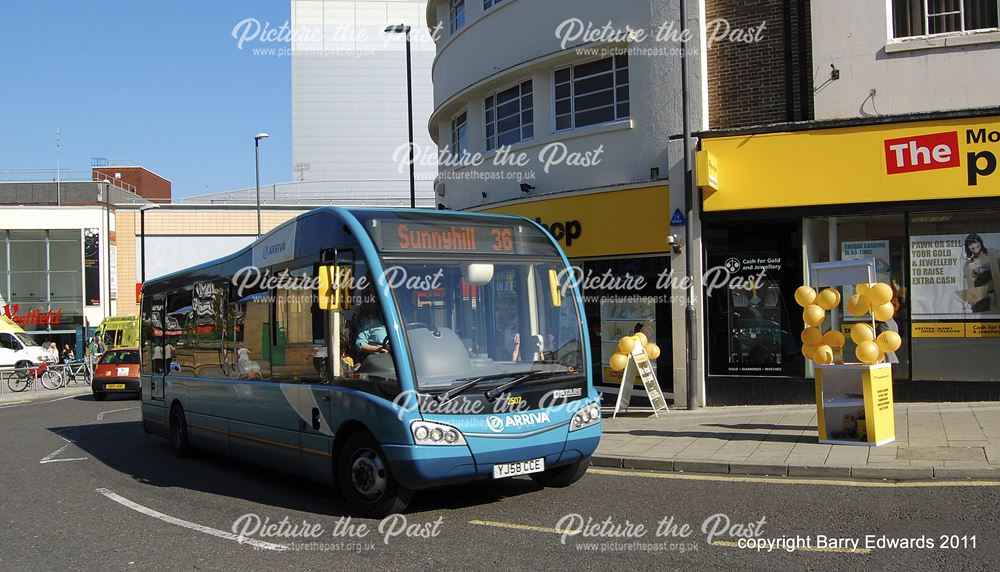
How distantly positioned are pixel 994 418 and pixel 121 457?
39.9 feet

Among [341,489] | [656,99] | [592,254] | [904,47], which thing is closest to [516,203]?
[592,254]

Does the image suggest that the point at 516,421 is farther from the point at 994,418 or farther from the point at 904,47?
the point at 904,47

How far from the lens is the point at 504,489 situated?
8.38m

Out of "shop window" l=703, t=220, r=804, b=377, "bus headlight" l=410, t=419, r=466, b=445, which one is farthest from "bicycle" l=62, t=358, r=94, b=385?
"bus headlight" l=410, t=419, r=466, b=445

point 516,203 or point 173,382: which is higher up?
point 516,203

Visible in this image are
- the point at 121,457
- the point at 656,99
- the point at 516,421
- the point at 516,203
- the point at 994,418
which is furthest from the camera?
the point at 516,203

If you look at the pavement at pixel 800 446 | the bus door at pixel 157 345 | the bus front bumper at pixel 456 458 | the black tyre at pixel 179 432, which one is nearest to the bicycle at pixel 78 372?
the bus door at pixel 157 345

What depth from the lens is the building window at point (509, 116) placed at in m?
17.6

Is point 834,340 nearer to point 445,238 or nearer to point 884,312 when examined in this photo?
point 884,312

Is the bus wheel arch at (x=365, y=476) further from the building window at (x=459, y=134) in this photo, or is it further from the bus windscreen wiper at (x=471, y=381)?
the building window at (x=459, y=134)

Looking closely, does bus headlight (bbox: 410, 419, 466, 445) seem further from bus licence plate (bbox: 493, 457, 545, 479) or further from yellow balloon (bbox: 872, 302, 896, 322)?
yellow balloon (bbox: 872, 302, 896, 322)

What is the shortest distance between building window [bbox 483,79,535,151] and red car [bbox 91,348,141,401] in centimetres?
1283

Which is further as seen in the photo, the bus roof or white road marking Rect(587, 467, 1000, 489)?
the bus roof

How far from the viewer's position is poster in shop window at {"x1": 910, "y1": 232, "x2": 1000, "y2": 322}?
12578 millimetres
